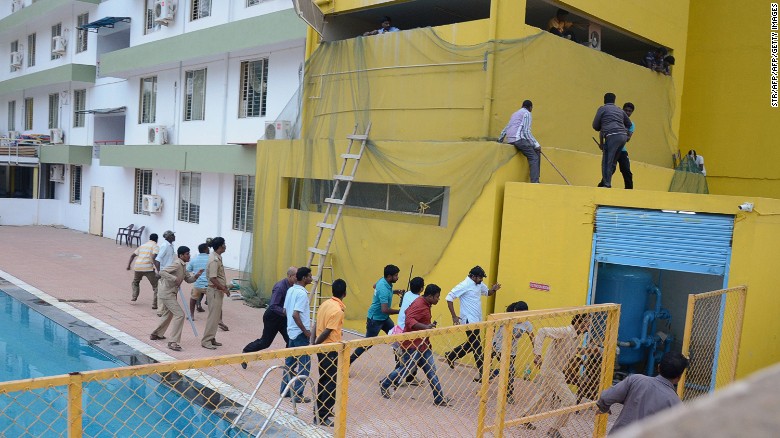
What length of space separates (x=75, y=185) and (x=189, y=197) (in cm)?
1059

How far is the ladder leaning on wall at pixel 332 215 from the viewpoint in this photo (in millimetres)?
11828

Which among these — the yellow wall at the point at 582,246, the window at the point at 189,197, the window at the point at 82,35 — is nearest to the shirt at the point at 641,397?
the yellow wall at the point at 582,246

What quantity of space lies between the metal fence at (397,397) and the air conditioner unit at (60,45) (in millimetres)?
Result: 24025

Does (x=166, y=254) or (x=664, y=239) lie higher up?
(x=664, y=239)

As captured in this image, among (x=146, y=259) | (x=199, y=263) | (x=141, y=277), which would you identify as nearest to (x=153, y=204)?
(x=141, y=277)

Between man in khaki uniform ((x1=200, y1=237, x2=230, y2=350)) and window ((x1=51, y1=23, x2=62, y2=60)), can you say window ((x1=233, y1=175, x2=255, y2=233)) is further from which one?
window ((x1=51, y1=23, x2=62, y2=60))

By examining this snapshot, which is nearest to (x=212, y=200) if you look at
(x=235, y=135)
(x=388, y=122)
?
(x=235, y=135)

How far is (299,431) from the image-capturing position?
6859mm

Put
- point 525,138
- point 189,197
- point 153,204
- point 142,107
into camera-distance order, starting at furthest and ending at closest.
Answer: point 142,107
point 153,204
point 189,197
point 525,138

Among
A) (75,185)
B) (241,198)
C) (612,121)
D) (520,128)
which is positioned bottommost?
(75,185)

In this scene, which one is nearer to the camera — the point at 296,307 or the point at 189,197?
the point at 296,307

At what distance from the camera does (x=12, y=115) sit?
3372 cm

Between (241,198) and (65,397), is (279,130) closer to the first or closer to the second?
(241,198)

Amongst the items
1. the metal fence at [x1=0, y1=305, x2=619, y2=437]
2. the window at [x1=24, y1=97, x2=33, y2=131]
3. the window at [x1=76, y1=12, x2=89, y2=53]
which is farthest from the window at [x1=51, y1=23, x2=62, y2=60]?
the metal fence at [x1=0, y1=305, x2=619, y2=437]
